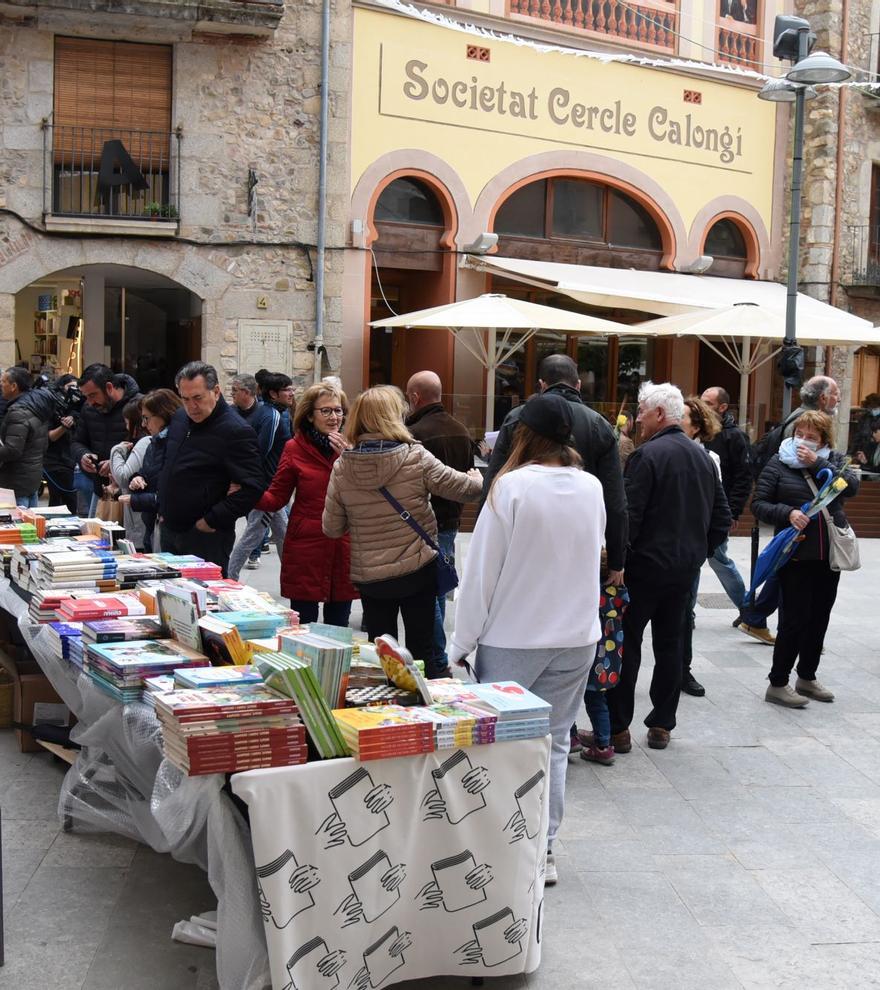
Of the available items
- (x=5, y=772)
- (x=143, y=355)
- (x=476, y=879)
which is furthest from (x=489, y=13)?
(x=476, y=879)

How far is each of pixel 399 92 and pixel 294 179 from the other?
1.97 meters

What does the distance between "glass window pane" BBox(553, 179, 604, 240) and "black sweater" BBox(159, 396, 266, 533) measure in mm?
13038

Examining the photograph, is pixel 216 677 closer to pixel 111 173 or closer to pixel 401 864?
pixel 401 864

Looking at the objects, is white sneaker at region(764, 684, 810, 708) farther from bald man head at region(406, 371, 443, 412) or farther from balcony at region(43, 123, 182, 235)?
balcony at region(43, 123, 182, 235)

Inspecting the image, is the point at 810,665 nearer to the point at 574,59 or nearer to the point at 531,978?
the point at 531,978

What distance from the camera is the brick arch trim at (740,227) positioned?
19469 millimetres

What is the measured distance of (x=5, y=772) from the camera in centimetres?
545

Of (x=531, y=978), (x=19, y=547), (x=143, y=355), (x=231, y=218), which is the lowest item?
(x=531, y=978)

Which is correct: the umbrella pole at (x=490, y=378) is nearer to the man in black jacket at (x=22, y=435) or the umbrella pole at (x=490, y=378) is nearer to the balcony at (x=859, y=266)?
the man in black jacket at (x=22, y=435)

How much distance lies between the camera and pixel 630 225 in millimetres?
19234

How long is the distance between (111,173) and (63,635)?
12.4 metres

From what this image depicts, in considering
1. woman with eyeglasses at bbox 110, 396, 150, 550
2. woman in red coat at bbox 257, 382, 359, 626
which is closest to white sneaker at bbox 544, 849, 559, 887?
woman in red coat at bbox 257, 382, 359, 626

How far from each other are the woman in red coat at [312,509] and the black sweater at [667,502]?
5.32 ft

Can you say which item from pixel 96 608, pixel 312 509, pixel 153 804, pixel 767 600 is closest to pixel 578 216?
pixel 767 600
